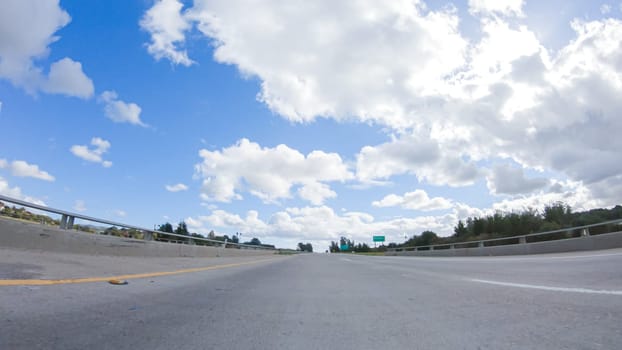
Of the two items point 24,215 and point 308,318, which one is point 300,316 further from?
point 24,215

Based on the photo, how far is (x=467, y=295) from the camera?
18.1ft

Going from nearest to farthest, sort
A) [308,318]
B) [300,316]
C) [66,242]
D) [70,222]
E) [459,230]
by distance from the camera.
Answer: [308,318] < [300,316] < [66,242] < [70,222] < [459,230]

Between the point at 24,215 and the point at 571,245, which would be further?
the point at 571,245

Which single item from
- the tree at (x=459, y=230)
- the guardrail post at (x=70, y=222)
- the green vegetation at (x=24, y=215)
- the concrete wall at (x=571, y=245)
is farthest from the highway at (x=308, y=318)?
the tree at (x=459, y=230)

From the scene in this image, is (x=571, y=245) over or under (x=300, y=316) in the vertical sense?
over

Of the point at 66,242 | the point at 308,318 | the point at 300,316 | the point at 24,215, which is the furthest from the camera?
the point at 66,242

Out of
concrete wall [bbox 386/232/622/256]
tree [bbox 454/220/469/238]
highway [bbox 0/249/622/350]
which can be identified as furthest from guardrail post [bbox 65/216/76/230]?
tree [bbox 454/220/469/238]

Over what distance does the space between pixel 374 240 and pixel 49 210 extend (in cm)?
10294

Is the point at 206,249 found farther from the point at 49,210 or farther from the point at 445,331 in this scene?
the point at 445,331

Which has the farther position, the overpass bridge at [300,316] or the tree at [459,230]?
the tree at [459,230]

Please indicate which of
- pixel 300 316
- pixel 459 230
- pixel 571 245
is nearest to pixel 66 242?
pixel 300 316

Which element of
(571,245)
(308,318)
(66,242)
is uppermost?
(571,245)

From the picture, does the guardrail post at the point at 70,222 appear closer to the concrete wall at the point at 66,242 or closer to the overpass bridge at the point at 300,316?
the concrete wall at the point at 66,242

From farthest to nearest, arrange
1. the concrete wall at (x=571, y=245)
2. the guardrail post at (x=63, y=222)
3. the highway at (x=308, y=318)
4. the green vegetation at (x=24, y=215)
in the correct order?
the concrete wall at (x=571, y=245) < the guardrail post at (x=63, y=222) < the green vegetation at (x=24, y=215) < the highway at (x=308, y=318)
